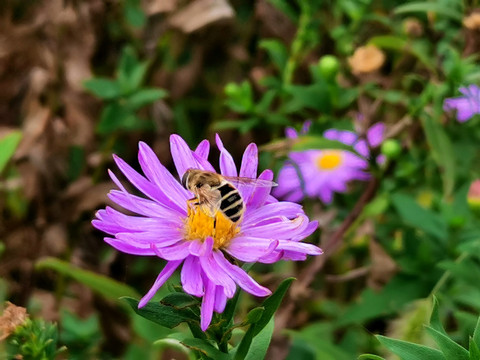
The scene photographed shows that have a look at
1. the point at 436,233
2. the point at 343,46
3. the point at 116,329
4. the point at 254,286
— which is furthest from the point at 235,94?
the point at 254,286

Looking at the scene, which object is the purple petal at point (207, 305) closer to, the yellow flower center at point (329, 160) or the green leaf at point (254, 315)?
the green leaf at point (254, 315)

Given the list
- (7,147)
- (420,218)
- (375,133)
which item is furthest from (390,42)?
(7,147)

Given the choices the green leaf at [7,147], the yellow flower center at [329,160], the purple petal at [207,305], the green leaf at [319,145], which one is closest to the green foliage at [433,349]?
the purple petal at [207,305]

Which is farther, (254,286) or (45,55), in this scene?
(45,55)

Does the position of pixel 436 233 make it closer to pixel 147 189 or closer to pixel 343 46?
pixel 343 46

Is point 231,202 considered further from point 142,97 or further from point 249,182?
point 142,97

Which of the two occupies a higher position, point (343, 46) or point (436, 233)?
point (343, 46)

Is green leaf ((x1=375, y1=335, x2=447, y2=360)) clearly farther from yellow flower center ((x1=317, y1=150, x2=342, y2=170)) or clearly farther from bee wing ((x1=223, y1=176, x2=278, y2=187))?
yellow flower center ((x1=317, y1=150, x2=342, y2=170))
